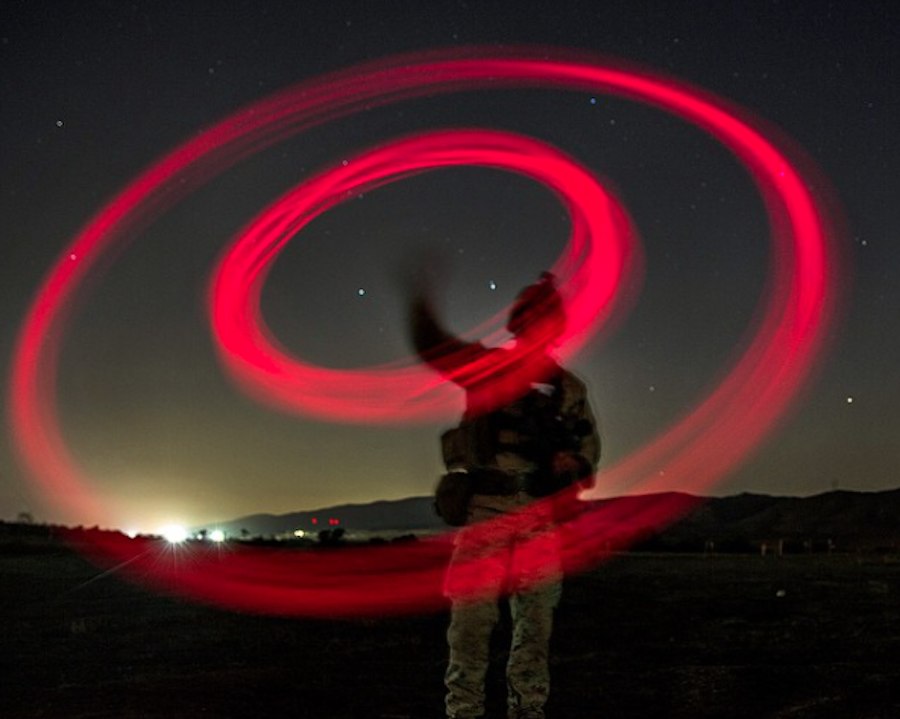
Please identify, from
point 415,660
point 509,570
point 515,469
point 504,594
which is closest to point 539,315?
point 515,469

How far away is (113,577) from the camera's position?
2369 centimetres

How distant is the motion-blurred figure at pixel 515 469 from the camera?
6383 mm

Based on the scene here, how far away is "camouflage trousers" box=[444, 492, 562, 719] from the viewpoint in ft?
20.6

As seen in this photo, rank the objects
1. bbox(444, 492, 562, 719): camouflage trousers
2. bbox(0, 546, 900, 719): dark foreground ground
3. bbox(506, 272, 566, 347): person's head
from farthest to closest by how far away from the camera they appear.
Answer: bbox(0, 546, 900, 719): dark foreground ground, bbox(506, 272, 566, 347): person's head, bbox(444, 492, 562, 719): camouflage trousers

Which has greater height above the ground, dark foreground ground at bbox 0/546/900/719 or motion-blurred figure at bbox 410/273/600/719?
motion-blurred figure at bbox 410/273/600/719

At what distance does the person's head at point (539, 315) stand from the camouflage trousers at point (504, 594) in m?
0.94

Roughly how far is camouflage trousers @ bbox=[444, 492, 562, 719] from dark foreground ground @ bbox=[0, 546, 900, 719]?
1441 millimetres

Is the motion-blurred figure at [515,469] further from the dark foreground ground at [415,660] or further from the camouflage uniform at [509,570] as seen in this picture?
the dark foreground ground at [415,660]

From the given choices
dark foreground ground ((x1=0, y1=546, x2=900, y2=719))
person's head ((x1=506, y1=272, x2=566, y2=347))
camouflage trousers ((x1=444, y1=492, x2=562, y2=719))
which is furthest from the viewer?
dark foreground ground ((x1=0, y1=546, x2=900, y2=719))

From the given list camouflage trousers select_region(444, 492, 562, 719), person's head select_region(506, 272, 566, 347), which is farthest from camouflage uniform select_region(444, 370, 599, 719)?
person's head select_region(506, 272, 566, 347)

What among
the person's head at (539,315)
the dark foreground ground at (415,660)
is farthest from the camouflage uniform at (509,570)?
the dark foreground ground at (415,660)

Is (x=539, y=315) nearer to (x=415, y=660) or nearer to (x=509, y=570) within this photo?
(x=509, y=570)

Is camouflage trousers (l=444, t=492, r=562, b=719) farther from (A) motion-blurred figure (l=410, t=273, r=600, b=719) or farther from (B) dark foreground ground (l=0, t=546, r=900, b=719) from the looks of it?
(B) dark foreground ground (l=0, t=546, r=900, b=719)

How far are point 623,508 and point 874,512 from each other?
36235mm
